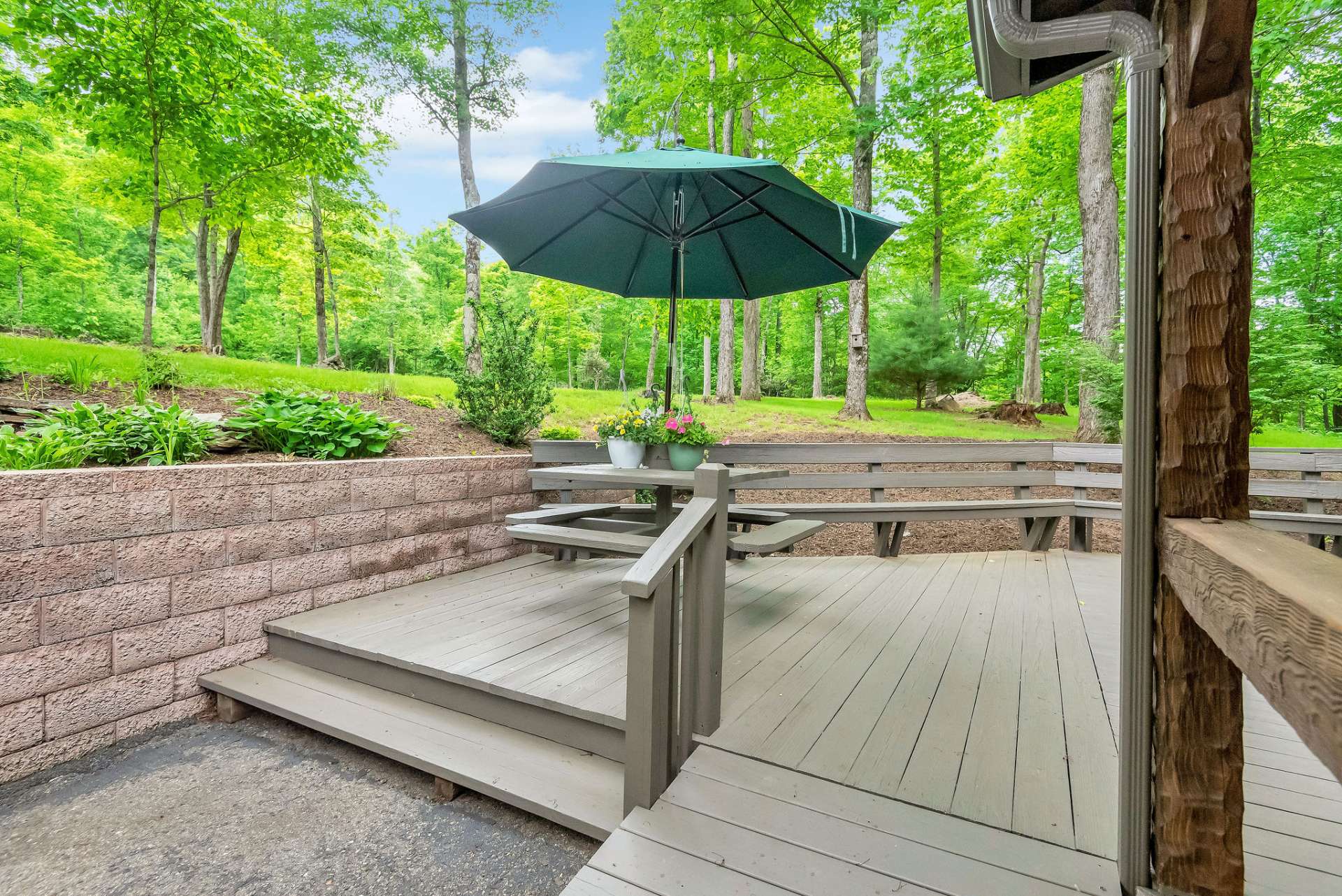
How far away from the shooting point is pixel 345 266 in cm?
1230

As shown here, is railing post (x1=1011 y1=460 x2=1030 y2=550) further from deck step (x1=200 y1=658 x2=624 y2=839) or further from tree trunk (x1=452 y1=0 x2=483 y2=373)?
tree trunk (x1=452 y1=0 x2=483 y2=373)

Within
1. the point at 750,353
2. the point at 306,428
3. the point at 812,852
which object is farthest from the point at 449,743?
the point at 750,353

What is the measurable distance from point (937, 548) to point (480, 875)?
429 centimetres

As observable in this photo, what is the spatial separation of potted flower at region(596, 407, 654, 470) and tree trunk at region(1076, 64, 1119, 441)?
17.0ft

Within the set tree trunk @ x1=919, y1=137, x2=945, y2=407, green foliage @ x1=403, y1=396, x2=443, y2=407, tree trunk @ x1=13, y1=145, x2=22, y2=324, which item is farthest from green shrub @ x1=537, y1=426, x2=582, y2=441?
tree trunk @ x1=13, y1=145, x2=22, y2=324

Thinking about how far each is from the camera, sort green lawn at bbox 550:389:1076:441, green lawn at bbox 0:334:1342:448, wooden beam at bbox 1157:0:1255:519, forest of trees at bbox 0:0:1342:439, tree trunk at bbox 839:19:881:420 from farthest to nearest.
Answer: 1. green lawn at bbox 550:389:1076:441
2. tree trunk at bbox 839:19:881:420
3. forest of trees at bbox 0:0:1342:439
4. green lawn at bbox 0:334:1342:448
5. wooden beam at bbox 1157:0:1255:519

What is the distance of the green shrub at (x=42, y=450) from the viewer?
213 centimetres

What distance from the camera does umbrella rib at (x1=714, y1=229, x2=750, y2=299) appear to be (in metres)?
3.29

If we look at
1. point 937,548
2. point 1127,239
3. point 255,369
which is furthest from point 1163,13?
point 255,369

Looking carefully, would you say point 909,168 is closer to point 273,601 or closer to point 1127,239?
point 1127,239

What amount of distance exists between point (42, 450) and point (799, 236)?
11.1 ft

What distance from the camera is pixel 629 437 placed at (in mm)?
2613

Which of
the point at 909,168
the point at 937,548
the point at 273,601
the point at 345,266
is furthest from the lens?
the point at 345,266

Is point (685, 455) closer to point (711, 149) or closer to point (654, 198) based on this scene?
point (654, 198)
